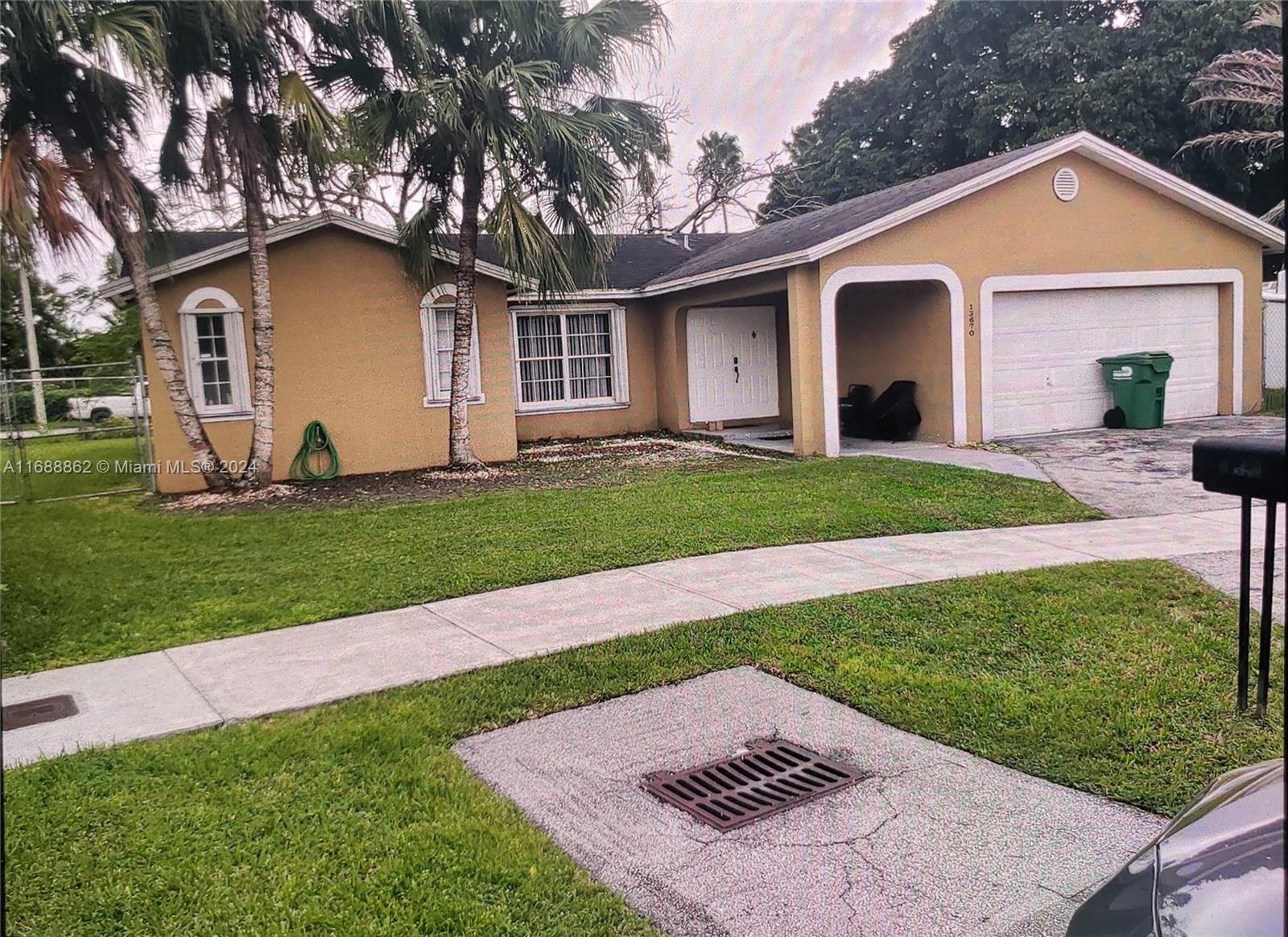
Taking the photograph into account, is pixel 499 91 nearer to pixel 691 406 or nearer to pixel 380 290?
pixel 380 290

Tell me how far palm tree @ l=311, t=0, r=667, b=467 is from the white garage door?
600 cm

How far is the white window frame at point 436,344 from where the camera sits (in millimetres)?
14461

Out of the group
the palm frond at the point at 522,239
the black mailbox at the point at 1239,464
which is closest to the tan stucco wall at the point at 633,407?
the palm frond at the point at 522,239

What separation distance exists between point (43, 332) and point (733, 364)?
89.1ft

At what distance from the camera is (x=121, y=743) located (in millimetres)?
4684

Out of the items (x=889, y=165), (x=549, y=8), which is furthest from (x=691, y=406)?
(x=889, y=165)

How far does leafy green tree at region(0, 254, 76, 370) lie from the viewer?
31.7m

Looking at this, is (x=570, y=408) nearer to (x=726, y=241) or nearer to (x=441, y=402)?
(x=441, y=402)

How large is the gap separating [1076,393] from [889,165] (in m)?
16.9

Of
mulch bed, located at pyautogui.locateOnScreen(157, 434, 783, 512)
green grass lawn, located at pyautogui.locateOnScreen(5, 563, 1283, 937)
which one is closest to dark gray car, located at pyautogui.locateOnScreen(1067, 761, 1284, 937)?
green grass lawn, located at pyautogui.locateOnScreen(5, 563, 1283, 937)

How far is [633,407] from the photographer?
59.6 feet

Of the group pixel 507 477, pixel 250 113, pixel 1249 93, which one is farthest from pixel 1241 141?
pixel 250 113

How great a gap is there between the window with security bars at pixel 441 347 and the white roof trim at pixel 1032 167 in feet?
12.5

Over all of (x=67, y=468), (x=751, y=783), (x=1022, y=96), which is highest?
(x=1022, y=96)
